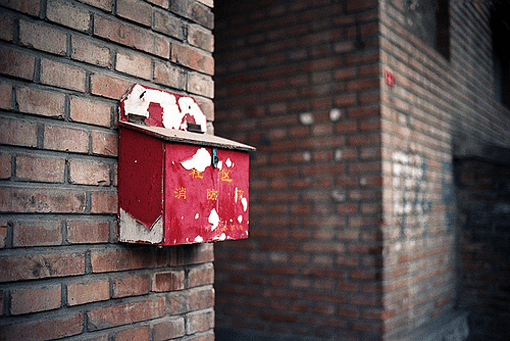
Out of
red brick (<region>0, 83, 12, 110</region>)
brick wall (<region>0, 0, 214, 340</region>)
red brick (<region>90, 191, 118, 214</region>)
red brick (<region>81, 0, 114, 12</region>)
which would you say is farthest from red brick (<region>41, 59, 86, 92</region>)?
red brick (<region>90, 191, 118, 214</region>)

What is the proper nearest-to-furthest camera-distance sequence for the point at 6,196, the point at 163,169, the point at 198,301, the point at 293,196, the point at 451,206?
the point at 6,196
the point at 163,169
the point at 198,301
the point at 293,196
the point at 451,206

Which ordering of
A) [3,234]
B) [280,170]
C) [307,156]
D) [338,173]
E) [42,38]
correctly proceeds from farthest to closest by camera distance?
[280,170] < [307,156] < [338,173] < [42,38] < [3,234]

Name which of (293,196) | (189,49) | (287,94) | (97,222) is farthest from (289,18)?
(97,222)

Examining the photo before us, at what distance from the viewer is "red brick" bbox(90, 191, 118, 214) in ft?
5.02

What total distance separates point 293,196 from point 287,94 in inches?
29.3

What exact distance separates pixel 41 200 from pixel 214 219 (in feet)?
1.82

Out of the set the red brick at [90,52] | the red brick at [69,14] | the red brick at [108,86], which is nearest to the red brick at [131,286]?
the red brick at [108,86]

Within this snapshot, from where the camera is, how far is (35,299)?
1.35 meters

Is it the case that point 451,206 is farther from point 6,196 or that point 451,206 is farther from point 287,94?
point 6,196

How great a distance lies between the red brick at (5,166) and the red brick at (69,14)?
43cm

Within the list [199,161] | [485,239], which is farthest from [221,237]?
[485,239]

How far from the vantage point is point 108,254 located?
156cm

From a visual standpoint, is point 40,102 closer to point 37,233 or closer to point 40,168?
point 40,168

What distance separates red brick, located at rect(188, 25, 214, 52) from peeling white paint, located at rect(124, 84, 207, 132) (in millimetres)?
235
